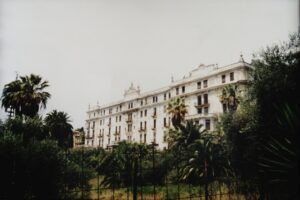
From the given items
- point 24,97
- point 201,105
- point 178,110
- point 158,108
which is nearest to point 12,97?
point 24,97

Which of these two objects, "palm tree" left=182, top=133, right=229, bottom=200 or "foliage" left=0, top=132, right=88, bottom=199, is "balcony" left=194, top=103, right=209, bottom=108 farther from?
"foliage" left=0, top=132, right=88, bottom=199

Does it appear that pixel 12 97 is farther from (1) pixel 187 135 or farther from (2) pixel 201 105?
(2) pixel 201 105

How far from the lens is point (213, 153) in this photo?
80.1 feet

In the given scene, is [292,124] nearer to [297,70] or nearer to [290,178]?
[290,178]

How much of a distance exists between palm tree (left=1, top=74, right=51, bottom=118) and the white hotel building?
21.7m

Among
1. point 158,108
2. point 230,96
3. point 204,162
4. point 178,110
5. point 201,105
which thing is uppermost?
point 158,108

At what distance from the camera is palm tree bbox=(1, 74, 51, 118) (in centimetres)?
2823

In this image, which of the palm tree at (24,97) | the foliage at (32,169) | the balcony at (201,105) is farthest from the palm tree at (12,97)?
the balcony at (201,105)

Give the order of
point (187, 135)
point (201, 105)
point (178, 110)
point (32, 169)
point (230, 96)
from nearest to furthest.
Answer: point (32, 169)
point (187, 135)
point (230, 96)
point (178, 110)
point (201, 105)

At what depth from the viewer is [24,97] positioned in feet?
92.5

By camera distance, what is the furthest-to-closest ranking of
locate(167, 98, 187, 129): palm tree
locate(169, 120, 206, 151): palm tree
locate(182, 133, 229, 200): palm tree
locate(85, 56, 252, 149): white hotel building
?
locate(85, 56, 252, 149): white hotel building, locate(167, 98, 187, 129): palm tree, locate(169, 120, 206, 151): palm tree, locate(182, 133, 229, 200): palm tree

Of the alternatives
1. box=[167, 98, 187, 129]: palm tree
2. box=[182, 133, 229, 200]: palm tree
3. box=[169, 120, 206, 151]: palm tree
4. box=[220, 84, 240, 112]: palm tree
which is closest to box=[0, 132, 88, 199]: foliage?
box=[182, 133, 229, 200]: palm tree

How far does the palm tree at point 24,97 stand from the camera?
28.2 m

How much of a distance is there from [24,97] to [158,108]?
118 ft
